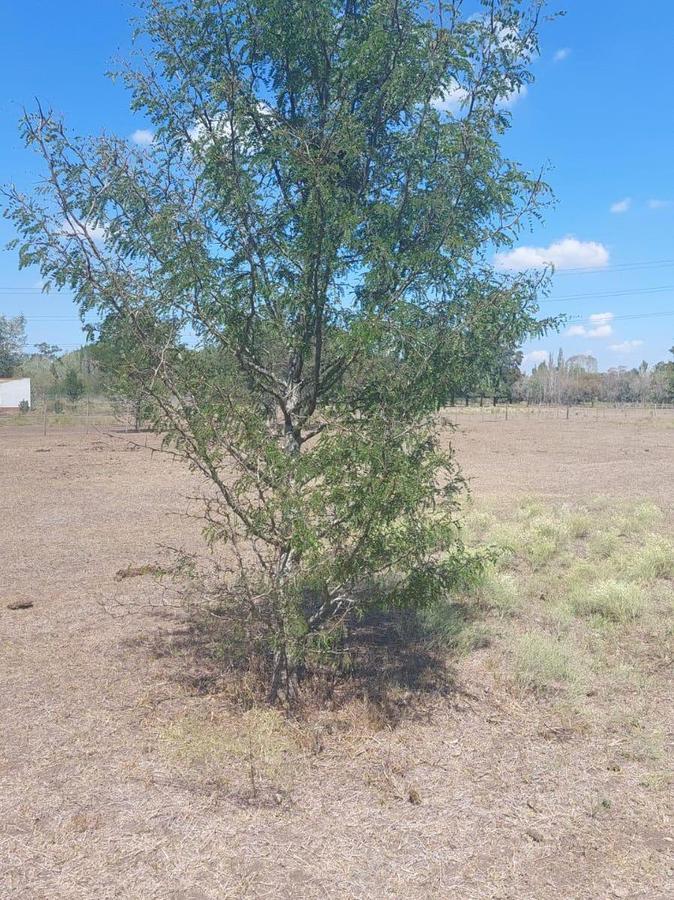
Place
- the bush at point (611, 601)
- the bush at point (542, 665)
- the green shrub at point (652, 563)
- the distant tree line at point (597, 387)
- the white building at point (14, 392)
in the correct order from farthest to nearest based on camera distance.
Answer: the distant tree line at point (597, 387)
the white building at point (14, 392)
the green shrub at point (652, 563)
the bush at point (611, 601)
the bush at point (542, 665)

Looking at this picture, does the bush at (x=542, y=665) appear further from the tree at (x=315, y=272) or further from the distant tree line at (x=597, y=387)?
the distant tree line at (x=597, y=387)

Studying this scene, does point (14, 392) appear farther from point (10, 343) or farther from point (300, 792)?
point (300, 792)

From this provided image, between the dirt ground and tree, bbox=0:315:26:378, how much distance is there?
81669mm

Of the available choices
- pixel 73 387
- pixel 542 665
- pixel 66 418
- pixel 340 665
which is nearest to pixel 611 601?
pixel 542 665

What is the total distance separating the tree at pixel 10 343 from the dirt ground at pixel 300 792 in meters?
81.7

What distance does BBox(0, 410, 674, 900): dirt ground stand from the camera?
3.40 m

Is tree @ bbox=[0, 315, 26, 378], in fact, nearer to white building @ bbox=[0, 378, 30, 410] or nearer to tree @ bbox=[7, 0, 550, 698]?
white building @ bbox=[0, 378, 30, 410]

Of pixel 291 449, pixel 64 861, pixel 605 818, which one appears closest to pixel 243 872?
pixel 64 861

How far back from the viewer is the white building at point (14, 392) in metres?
65.9

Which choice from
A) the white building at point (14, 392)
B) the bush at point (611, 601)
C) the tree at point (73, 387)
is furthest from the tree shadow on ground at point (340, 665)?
the white building at point (14, 392)

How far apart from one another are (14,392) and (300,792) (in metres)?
68.6

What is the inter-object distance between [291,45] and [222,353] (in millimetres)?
2020

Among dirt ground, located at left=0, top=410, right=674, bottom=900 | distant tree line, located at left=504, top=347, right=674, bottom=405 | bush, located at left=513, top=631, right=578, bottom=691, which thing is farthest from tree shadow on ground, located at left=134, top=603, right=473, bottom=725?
distant tree line, located at left=504, top=347, right=674, bottom=405

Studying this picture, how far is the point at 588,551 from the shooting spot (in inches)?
394
